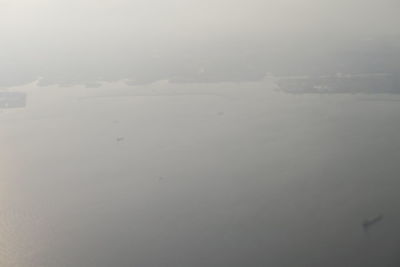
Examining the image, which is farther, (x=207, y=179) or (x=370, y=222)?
(x=207, y=179)

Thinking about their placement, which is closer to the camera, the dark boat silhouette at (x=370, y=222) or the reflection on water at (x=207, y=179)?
the reflection on water at (x=207, y=179)

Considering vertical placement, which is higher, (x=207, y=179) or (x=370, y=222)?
(x=207, y=179)

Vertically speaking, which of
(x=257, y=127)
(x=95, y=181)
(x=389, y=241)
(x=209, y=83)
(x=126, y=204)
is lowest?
(x=389, y=241)

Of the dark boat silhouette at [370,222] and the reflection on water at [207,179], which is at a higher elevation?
the reflection on water at [207,179]

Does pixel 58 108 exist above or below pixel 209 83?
below

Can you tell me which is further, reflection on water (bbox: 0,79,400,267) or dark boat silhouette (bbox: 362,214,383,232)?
dark boat silhouette (bbox: 362,214,383,232)

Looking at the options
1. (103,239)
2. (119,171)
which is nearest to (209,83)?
(119,171)

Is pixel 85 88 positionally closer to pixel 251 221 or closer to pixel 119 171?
pixel 119 171

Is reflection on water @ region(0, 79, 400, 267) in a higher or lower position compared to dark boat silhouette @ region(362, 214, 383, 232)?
higher
